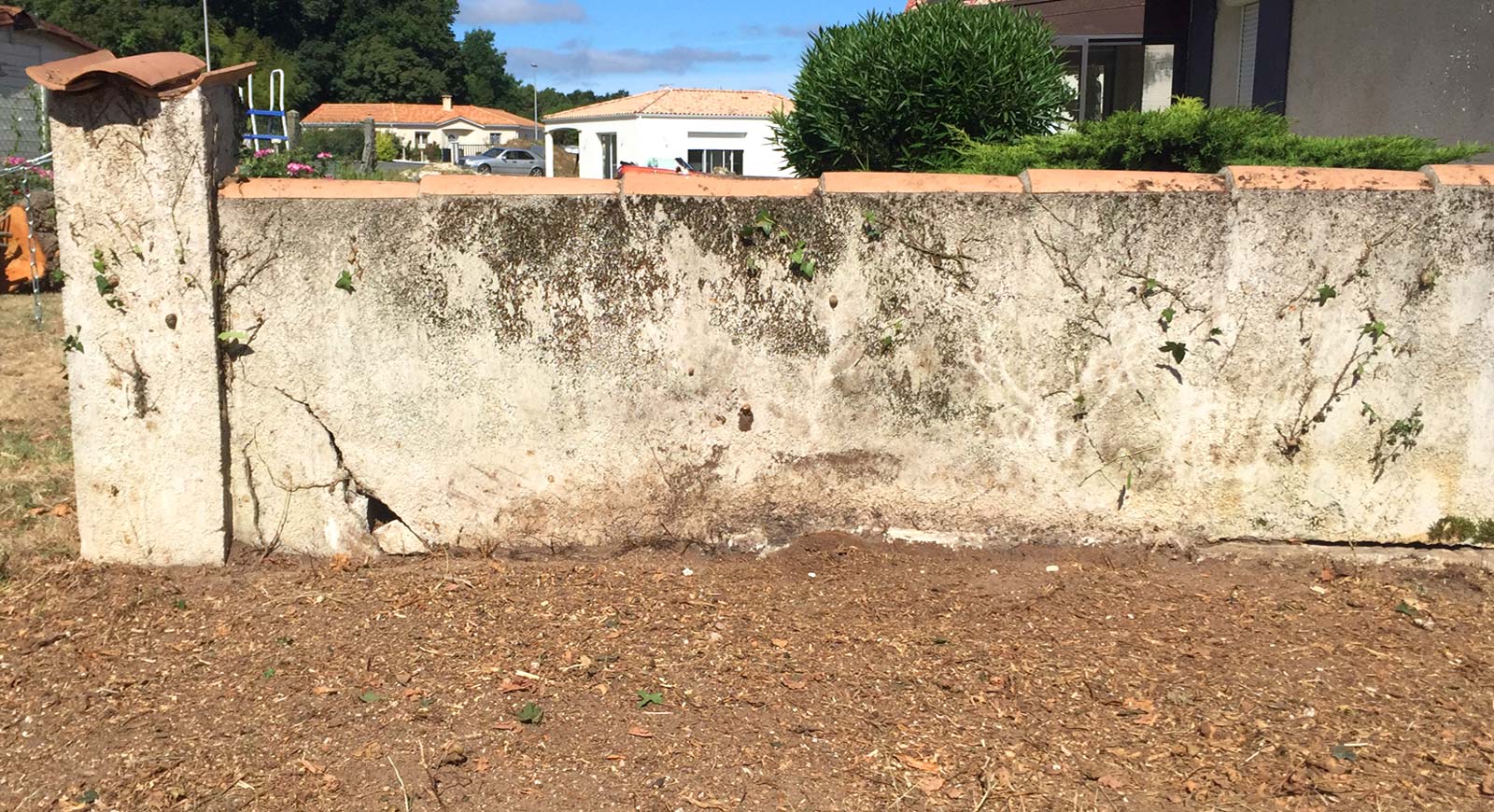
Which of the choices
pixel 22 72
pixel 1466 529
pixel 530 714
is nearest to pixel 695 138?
pixel 22 72

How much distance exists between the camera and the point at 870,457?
4.33 meters

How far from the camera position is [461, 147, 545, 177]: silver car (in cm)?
5609

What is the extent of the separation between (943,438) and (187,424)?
9.05 ft

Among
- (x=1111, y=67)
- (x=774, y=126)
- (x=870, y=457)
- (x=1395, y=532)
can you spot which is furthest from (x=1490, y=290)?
(x=1111, y=67)

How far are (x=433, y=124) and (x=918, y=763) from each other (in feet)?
270

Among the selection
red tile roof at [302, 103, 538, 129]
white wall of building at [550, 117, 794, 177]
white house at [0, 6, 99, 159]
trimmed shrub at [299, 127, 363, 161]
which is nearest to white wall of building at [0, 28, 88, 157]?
white house at [0, 6, 99, 159]

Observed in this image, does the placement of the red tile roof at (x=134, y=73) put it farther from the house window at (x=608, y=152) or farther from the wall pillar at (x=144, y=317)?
the house window at (x=608, y=152)

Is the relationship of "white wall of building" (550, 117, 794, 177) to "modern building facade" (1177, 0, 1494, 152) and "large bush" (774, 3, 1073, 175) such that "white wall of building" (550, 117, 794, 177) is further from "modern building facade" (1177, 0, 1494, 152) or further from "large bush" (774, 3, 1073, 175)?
"large bush" (774, 3, 1073, 175)

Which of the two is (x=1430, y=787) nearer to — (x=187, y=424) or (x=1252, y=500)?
(x=1252, y=500)

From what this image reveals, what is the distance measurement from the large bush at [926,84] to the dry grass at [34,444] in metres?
4.29

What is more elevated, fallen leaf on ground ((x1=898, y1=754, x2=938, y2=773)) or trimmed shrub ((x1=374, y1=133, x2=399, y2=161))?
trimmed shrub ((x1=374, y1=133, x2=399, y2=161))

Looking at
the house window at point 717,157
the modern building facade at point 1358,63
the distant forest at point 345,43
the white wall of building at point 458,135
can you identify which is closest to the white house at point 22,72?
the modern building facade at point 1358,63

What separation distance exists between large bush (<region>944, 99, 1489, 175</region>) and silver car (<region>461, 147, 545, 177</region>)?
50677 millimetres

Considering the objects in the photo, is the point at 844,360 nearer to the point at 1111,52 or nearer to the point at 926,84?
the point at 926,84
